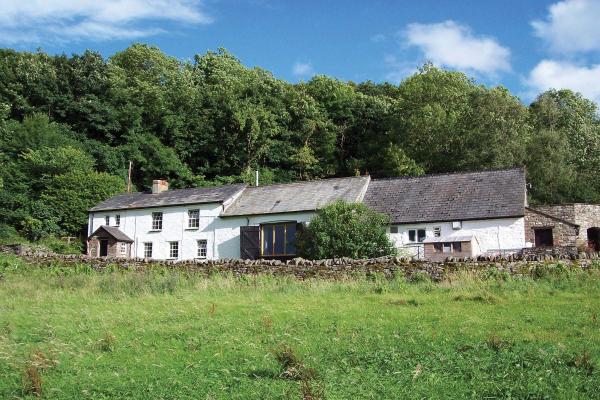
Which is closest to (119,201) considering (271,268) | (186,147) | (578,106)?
(186,147)

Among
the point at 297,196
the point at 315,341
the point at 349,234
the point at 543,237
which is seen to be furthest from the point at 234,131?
the point at 315,341

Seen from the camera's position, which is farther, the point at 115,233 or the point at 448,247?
the point at 115,233

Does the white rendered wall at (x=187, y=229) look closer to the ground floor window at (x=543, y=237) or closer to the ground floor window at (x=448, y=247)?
the ground floor window at (x=448, y=247)

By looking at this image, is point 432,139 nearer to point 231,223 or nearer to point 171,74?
point 231,223

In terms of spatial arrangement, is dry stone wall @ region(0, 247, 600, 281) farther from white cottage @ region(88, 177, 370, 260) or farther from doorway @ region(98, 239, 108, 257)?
doorway @ region(98, 239, 108, 257)

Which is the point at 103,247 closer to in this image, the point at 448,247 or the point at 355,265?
the point at 448,247

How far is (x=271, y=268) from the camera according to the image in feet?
69.3

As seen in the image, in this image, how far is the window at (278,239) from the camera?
35.8m

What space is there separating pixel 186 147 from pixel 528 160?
108ft

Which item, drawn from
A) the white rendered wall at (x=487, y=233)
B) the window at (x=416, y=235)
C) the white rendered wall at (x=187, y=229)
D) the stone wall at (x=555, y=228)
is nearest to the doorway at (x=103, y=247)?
the white rendered wall at (x=187, y=229)

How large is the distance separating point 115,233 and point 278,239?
1278cm

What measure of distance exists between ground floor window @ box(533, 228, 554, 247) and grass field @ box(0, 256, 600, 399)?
19.1 metres

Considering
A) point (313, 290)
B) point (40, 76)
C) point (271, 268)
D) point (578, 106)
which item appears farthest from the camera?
point (578, 106)

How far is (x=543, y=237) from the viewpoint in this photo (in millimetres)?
35156
